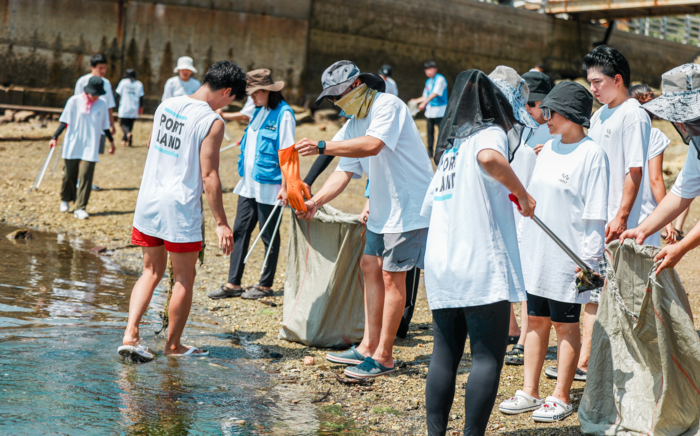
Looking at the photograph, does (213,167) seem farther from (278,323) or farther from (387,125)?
(278,323)

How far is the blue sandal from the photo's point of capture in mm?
4002

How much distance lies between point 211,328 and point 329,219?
4.11ft

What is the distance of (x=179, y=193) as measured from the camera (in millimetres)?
4027

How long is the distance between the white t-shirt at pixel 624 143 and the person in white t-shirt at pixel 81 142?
21.3 feet

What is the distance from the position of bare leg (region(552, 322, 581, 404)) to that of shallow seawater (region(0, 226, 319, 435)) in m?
1.26

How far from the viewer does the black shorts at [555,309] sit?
3408 mm

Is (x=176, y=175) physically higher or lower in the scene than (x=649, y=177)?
lower

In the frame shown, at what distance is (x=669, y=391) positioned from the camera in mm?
2973

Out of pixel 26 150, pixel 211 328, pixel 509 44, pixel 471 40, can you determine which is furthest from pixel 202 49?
pixel 211 328

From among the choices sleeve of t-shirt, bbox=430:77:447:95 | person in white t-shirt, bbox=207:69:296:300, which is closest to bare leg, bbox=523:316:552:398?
person in white t-shirt, bbox=207:69:296:300

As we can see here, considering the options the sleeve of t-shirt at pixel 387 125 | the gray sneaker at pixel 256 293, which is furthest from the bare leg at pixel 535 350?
the gray sneaker at pixel 256 293

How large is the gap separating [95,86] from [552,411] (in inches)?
279

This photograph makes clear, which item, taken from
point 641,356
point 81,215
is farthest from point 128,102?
point 641,356

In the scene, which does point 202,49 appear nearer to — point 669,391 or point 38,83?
point 38,83
